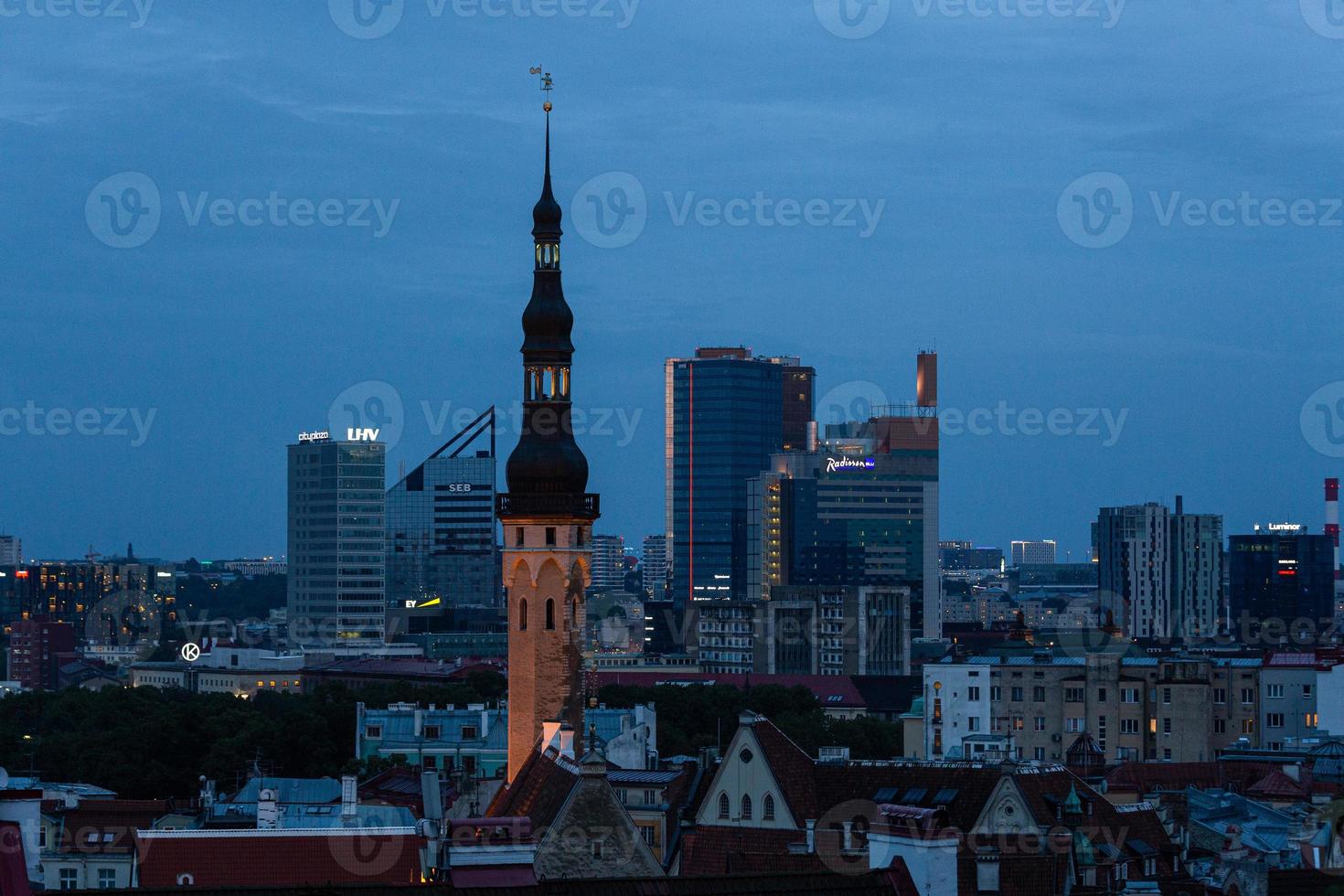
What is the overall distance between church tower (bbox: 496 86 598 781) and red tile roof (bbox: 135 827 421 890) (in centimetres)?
1875

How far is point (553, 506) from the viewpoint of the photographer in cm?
7012

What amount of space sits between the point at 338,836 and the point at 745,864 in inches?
314

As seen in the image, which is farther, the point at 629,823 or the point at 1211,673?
the point at 1211,673

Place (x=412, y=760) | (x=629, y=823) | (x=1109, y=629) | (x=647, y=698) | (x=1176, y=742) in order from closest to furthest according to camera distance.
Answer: (x=629, y=823) → (x=412, y=760) → (x=1176, y=742) → (x=1109, y=629) → (x=647, y=698)

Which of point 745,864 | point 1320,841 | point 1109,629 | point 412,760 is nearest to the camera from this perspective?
point 745,864

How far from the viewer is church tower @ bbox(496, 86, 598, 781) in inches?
2746

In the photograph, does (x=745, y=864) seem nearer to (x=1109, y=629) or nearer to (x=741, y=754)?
(x=741, y=754)

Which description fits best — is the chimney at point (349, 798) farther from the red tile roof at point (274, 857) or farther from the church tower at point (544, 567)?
the red tile roof at point (274, 857)

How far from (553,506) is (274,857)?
22040 mm

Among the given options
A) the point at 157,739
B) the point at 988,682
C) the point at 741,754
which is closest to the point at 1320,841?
the point at 741,754

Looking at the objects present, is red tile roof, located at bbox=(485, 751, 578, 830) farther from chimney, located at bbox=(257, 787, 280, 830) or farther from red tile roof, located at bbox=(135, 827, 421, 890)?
chimney, located at bbox=(257, 787, 280, 830)

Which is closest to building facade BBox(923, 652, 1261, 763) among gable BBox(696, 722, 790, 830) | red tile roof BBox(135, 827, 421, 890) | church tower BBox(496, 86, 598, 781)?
church tower BBox(496, 86, 598, 781)

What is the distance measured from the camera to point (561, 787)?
5088 cm

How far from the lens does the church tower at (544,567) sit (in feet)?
229
